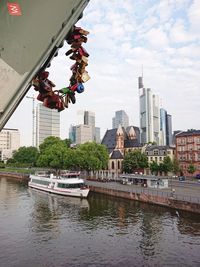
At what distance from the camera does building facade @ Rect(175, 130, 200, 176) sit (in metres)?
92.5

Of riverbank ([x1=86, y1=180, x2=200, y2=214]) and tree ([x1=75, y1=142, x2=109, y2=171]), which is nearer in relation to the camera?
riverbank ([x1=86, y1=180, x2=200, y2=214])

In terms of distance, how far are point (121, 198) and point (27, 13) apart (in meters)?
52.2

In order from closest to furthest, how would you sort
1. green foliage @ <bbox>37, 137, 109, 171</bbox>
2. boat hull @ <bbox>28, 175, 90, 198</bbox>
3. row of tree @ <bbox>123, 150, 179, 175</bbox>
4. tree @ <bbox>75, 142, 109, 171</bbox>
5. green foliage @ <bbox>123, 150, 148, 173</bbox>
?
boat hull @ <bbox>28, 175, 90, 198</bbox>
tree @ <bbox>75, 142, 109, 171</bbox>
green foliage @ <bbox>37, 137, 109, 171</bbox>
row of tree @ <bbox>123, 150, 179, 175</bbox>
green foliage @ <bbox>123, 150, 148, 173</bbox>

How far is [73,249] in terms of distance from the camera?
25.8 metres

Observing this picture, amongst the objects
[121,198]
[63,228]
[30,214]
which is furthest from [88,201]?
[63,228]

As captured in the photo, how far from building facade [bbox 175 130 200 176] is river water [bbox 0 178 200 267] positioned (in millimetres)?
53044

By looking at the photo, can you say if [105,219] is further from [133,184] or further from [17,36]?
[17,36]

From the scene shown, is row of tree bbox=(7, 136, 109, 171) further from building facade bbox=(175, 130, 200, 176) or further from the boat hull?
building facade bbox=(175, 130, 200, 176)

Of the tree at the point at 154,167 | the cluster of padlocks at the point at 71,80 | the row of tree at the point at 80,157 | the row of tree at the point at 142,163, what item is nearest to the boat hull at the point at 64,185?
the row of tree at the point at 80,157

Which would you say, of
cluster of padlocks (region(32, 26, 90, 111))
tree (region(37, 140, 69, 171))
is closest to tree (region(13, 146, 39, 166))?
tree (region(37, 140, 69, 171))

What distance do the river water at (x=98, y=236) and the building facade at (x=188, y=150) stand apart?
5304 centimetres

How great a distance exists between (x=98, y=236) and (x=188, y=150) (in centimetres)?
7284

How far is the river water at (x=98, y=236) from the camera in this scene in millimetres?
23469

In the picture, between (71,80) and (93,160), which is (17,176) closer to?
(93,160)
